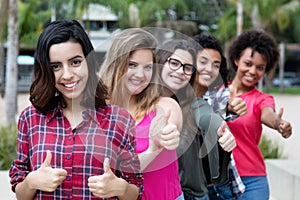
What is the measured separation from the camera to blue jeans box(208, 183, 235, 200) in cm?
273

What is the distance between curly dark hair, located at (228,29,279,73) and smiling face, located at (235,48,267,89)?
4 centimetres

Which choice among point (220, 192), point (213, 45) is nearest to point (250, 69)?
point (213, 45)

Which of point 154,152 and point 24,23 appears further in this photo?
point 24,23

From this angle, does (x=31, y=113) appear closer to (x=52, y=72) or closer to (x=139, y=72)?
(x=52, y=72)

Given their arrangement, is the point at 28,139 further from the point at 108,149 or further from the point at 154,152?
the point at 154,152

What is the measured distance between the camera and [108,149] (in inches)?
68.7

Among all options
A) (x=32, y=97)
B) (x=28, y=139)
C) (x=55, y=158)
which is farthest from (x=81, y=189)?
(x=32, y=97)

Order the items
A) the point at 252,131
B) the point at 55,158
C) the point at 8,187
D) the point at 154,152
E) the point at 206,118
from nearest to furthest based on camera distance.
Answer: the point at 55,158 < the point at 154,152 < the point at 206,118 < the point at 252,131 < the point at 8,187

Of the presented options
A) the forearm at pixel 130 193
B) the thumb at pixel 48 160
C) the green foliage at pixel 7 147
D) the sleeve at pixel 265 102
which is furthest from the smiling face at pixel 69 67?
the green foliage at pixel 7 147

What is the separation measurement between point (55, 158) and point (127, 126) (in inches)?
10.4

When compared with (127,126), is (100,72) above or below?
above

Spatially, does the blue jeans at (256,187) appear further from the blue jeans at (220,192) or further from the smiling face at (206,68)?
the smiling face at (206,68)

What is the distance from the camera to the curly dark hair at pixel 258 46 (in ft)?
10.6

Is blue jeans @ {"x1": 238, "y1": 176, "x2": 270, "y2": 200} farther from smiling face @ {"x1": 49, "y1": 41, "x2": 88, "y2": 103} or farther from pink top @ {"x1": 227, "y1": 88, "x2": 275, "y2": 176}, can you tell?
smiling face @ {"x1": 49, "y1": 41, "x2": 88, "y2": 103}
